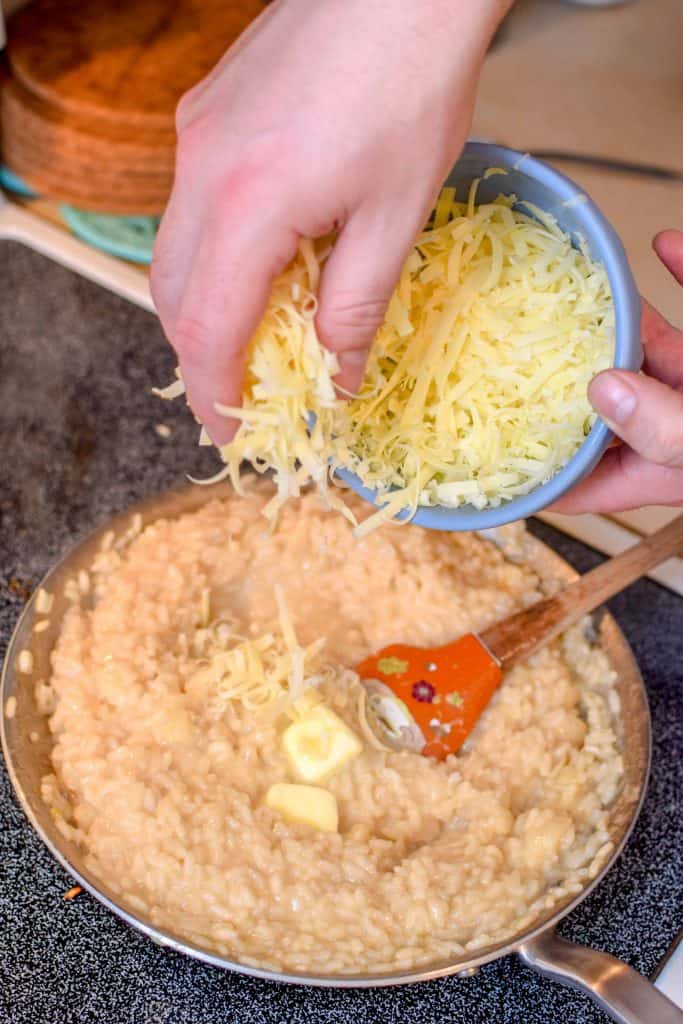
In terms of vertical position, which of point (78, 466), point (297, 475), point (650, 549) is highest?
point (297, 475)

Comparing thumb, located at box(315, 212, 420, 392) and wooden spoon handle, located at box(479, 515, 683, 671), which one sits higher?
thumb, located at box(315, 212, 420, 392)

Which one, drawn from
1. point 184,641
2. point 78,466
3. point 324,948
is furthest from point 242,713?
point 78,466

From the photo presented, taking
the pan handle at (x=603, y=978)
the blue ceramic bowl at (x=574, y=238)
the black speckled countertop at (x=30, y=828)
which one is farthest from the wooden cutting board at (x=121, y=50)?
the pan handle at (x=603, y=978)

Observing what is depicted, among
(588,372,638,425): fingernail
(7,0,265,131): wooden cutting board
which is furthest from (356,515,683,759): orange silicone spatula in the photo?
(7,0,265,131): wooden cutting board

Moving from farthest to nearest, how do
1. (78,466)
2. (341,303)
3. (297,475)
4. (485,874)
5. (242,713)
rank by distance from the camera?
(78,466) → (242,713) → (485,874) → (297,475) → (341,303)

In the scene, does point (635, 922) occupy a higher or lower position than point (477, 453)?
lower

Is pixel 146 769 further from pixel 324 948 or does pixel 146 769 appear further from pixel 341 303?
pixel 341 303

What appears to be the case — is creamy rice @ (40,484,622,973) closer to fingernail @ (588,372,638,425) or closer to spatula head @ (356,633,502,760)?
spatula head @ (356,633,502,760)
